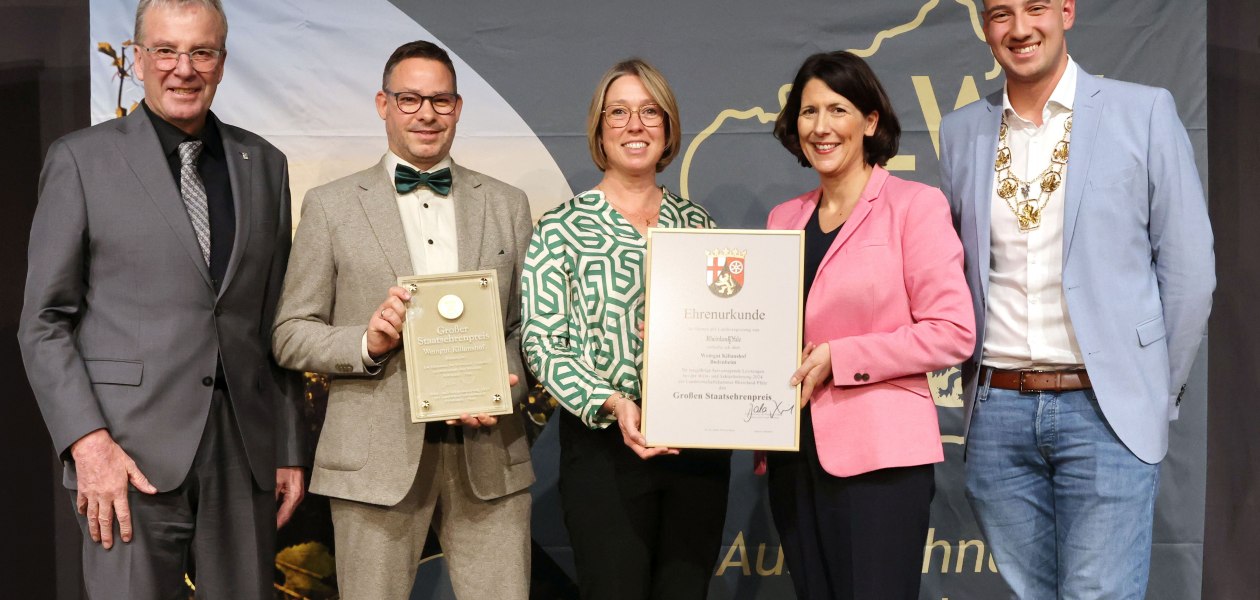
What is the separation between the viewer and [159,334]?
2.22 metres

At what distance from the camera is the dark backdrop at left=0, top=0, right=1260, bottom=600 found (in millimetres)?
3178

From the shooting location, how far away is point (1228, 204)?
134 inches

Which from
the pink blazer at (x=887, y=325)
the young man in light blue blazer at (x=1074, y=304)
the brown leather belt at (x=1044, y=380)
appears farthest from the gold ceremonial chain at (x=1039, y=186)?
the brown leather belt at (x=1044, y=380)

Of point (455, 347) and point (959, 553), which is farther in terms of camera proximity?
point (959, 553)

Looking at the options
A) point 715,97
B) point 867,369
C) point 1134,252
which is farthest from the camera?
point 715,97

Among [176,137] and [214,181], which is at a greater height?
[176,137]

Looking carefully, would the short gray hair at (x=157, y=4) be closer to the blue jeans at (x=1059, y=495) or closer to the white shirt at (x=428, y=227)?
the white shirt at (x=428, y=227)

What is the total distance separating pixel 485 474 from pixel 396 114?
3.07ft

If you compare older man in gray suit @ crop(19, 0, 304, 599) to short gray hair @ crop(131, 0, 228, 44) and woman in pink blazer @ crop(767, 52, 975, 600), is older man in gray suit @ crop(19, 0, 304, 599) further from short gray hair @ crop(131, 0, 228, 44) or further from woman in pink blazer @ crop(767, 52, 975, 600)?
woman in pink blazer @ crop(767, 52, 975, 600)

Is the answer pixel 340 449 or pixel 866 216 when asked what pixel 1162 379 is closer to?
pixel 866 216

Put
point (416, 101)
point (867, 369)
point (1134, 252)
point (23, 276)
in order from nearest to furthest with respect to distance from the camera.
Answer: point (867, 369), point (1134, 252), point (416, 101), point (23, 276)

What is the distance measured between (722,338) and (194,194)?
1.33m
